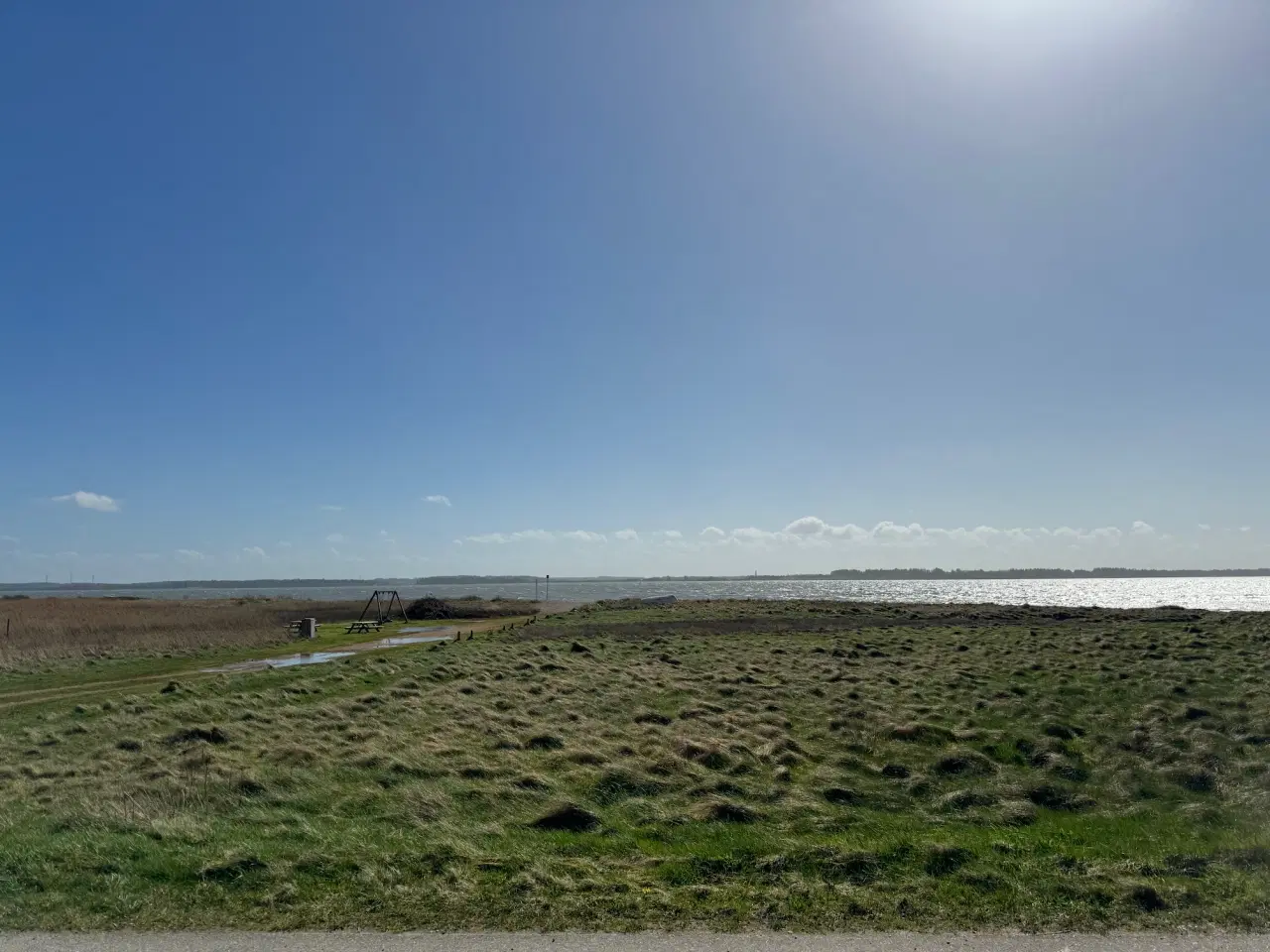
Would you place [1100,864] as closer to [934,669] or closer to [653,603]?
[934,669]

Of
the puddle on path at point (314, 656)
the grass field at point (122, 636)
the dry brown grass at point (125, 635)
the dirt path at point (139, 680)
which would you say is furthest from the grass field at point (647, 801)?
the dry brown grass at point (125, 635)

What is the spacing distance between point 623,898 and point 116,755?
40.1ft

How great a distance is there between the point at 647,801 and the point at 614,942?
16.4 feet

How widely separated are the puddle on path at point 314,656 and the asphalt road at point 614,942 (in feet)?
78.8

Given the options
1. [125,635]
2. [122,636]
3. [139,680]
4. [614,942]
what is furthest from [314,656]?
[614,942]

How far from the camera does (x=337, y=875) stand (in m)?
7.91

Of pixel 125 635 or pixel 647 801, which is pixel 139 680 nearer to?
pixel 125 635

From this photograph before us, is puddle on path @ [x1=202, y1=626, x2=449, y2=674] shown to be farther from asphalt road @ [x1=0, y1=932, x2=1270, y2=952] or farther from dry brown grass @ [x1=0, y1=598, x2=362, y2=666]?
asphalt road @ [x1=0, y1=932, x2=1270, y2=952]

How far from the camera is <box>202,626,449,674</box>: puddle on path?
1162 inches

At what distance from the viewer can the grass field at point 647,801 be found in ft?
23.6

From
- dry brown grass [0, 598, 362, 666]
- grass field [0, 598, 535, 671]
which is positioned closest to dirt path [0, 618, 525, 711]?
grass field [0, 598, 535, 671]

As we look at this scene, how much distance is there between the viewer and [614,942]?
6.33 meters

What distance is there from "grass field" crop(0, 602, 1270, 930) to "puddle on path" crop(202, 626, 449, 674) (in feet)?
15.8

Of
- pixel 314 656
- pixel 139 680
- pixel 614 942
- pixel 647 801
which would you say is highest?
pixel 614 942
